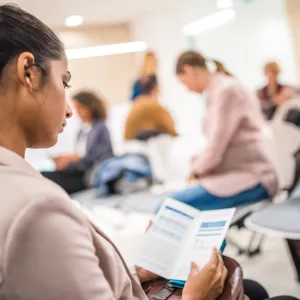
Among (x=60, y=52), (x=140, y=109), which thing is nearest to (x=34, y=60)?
(x=60, y=52)

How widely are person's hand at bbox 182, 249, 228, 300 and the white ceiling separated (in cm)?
491

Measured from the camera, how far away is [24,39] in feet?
2.19

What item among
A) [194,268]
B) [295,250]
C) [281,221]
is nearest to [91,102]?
[295,250]

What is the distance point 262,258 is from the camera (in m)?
2.55

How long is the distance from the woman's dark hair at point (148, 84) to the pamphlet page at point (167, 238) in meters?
3.04

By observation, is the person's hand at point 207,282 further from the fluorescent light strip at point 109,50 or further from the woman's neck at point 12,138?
the fluorescent light strip at point 109,50

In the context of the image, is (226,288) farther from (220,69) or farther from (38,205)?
(220,69)

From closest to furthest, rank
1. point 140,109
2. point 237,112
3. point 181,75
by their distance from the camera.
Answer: point 237,112, point 181,75, point 140,109

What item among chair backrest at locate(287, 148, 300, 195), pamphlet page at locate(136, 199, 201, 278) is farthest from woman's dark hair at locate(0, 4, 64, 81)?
chair backrest at locate(287, 148, 300, 195)

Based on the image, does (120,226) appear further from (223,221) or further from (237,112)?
(223,221)

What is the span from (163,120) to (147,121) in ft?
0.48

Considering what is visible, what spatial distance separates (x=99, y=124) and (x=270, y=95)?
1.98 metres

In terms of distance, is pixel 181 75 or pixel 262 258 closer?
pixel 181 75

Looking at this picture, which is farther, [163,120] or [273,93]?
[273,93]
